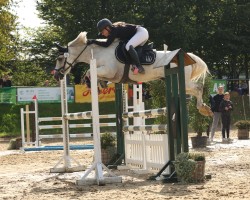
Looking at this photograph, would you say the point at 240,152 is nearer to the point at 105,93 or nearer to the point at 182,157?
the point at 182,157

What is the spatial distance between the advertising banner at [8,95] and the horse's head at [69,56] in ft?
43.6

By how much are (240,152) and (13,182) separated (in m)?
5.11

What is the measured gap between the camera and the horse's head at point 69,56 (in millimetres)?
9531

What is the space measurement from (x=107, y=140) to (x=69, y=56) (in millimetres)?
1776

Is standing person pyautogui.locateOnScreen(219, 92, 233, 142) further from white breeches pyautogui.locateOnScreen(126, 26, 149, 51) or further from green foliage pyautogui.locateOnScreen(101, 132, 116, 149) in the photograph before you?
white breeches pyautogui.locateOnScreen(126, 26, 149, 51)

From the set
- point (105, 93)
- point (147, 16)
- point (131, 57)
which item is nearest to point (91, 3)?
point (147, 16)

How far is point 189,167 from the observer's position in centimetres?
738

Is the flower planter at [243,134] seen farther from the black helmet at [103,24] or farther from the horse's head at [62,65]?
the black helmet at [103,24]

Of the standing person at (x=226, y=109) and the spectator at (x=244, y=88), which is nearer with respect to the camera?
the standing person at (x=226, y=109)

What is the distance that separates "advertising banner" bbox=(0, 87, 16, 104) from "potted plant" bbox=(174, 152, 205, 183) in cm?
1583

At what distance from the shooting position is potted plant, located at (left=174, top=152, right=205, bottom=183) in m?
7.40

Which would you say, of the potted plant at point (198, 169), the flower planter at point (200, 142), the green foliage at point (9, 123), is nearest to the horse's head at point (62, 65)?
the potted plant at point (198, 169)

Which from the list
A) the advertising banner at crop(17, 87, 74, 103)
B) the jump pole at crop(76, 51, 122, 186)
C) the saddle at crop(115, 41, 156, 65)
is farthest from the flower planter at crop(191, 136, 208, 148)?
the advertising banner at crop(17, 87, 74, 103)

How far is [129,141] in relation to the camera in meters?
9.77
